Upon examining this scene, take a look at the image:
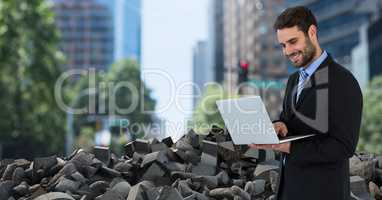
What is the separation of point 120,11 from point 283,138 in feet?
365

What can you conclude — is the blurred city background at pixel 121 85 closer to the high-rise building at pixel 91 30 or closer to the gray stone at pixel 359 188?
the gray stone at pixel 359 188

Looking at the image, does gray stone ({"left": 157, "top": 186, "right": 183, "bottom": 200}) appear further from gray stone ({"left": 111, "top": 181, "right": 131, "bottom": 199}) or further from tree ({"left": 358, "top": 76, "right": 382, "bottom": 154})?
tree ({"left": 358, "top": 76, "right": 382, "bottom": 154})

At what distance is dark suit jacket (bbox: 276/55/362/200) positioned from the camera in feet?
8.79

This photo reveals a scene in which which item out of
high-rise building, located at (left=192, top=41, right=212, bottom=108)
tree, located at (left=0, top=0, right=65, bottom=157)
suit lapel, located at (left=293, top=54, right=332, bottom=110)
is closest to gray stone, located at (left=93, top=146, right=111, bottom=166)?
suit lapel, located at (left=293, top=54, right=332, bottom=110)

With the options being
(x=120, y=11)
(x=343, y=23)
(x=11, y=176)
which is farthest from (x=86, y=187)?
(x=120, y=11)

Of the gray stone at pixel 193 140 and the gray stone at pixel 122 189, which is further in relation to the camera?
the gray stone at pixel 193 140

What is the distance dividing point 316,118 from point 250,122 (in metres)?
0.31

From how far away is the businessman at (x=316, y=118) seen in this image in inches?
106

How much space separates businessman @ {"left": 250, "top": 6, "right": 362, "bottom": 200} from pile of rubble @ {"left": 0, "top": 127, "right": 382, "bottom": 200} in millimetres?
1472

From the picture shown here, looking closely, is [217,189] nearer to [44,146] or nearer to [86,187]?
[86,187]

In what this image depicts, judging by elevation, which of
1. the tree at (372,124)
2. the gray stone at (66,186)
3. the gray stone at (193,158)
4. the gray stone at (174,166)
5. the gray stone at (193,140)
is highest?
the gray stone at (193,140)

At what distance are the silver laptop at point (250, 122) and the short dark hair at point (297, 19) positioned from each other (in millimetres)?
345

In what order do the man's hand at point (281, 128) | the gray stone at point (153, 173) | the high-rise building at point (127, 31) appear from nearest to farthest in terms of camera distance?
1. the man's hand at point (281, 128)
2. the gray stone at point (153, 173)
3. the high-rise building at point (127, 31)

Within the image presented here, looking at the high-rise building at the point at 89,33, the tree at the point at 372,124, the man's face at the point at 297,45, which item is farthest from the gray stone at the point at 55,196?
the high-rise building at the point at 89,33
